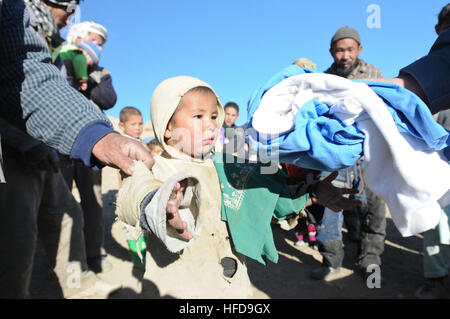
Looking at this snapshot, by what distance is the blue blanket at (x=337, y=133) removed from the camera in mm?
1102

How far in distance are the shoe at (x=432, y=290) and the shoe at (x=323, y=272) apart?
2.51 feet

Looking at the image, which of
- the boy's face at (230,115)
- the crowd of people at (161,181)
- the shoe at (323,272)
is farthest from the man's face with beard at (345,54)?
the boy's face at (230,115)

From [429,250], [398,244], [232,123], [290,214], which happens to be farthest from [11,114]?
[232,123]

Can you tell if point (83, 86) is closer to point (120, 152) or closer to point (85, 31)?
point (85, 31)

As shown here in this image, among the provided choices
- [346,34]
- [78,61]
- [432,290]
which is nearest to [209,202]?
[78,61]

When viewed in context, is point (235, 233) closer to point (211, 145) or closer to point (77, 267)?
point (211, 145)

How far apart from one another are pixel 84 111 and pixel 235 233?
0.98m

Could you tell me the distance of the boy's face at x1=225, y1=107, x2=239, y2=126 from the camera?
23.6 ft

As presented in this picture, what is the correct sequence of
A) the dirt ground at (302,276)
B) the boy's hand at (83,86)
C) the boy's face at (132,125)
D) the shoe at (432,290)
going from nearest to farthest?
1. the shoe at (432,290)
2. the dirt ground at (302,276)
3. the boy's hand at (83,86)
4. the boy's face at (132,125)

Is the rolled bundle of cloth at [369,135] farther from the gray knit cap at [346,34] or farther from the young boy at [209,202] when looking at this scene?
the gray knit cap at [346,34]

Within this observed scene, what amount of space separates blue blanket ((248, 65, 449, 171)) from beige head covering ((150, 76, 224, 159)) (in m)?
0.71

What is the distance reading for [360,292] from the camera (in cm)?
288

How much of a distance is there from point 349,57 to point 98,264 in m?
3.87

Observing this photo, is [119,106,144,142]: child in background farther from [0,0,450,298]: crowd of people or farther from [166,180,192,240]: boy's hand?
[166,180,192,240]: boy's hand
